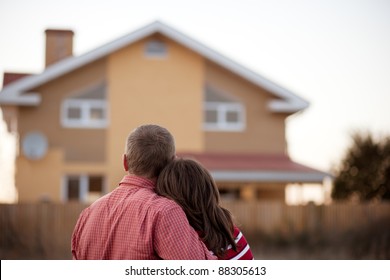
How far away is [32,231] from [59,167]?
102 inches

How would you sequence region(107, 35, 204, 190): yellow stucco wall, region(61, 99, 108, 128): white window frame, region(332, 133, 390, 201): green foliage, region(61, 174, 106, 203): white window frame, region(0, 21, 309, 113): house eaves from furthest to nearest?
region(332, 133, 390, 201): green foliage → region(107, 35, 204, 190): yellow stucco wall → region(61, 99, 108, 128): white window frame → region(61, 174, 106, 203): white window frame → region(0, 21, 309, 113): house eaves

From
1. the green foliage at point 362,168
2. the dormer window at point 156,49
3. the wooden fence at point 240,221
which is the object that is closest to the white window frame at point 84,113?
the dormer window at point 156,49

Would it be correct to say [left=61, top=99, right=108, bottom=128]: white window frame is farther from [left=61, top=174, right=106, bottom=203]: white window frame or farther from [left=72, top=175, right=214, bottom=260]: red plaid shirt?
[left=72, top=175, right=214, bottom=260]: red plaid shirt

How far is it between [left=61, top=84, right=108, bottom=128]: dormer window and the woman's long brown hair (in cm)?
1441

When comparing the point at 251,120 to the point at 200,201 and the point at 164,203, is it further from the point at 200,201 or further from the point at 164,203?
the point at 164,203

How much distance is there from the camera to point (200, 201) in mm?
2529

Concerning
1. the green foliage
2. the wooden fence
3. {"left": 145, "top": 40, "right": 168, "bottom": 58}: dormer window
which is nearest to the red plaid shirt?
the wooden fence

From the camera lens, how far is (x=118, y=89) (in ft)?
56.3

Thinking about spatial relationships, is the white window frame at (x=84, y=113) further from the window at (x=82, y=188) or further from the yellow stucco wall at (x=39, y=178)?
the window at (x=82, y=188)

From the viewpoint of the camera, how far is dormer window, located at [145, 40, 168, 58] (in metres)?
17.4

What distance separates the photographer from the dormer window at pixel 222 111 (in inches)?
687

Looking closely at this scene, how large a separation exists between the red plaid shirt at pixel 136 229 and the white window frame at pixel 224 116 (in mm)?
14747

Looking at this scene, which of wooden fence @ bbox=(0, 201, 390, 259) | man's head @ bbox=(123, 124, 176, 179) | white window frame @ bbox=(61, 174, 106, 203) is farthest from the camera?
white window frame @ bbox=(61, 174, 106, 203)
